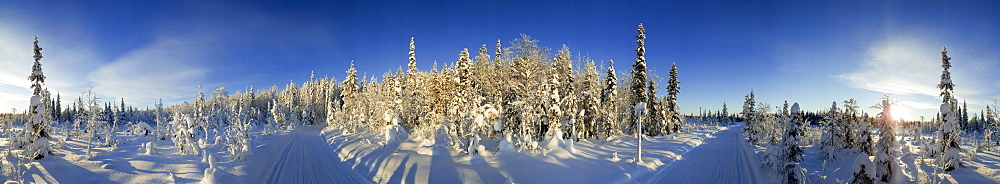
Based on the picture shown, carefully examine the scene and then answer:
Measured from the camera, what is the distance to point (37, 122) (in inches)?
567

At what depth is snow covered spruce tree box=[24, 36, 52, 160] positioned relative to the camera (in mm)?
13469

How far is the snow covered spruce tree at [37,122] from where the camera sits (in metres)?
13.5

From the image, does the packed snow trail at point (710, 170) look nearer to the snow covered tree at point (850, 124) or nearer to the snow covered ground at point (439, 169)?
the snow covered ground at point (439, 169)

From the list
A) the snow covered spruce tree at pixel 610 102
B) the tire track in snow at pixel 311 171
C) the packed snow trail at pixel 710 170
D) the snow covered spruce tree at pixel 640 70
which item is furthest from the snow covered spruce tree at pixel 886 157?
the snow covered spruce tree at pixel 640 70

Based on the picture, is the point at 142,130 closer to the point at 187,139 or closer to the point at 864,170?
the point at 187,139

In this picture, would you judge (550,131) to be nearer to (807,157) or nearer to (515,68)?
(515,68)

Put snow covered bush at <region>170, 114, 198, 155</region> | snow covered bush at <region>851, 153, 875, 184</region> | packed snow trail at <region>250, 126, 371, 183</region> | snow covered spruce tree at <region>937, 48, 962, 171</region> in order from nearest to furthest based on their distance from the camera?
snow covered bush at <region>851, 153, 875, 184</region>, packed snow trail at <region>250, 126, 371, 183</region>, snow covered spruce tree at <region>937, 48, 962, 171</region>, snow covered bush at <region>170, 114, 198, 155</region>

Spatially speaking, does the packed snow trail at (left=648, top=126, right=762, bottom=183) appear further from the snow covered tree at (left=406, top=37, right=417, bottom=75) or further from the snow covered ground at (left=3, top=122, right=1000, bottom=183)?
the snow covered tree at (left=406, top=37, right=417, bottom=75)

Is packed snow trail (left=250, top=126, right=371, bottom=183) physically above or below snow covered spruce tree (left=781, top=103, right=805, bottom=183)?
below

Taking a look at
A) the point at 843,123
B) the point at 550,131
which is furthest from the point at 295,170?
the point at 843,123

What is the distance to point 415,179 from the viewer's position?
12.3 m

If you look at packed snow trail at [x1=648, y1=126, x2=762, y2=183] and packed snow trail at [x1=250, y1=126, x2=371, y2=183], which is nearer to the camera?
packed snow trail at [x1=250, y1=126, x2=371, y2=183]

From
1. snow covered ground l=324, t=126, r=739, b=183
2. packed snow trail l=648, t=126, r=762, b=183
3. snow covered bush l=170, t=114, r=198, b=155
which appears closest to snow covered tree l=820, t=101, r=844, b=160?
packed snow trail l=648, t=126, r=762, b=183

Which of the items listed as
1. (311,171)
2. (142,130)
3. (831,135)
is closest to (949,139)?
(831,135)
